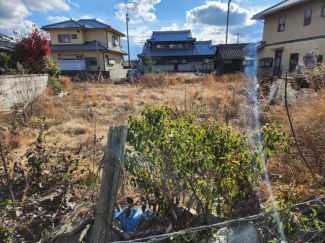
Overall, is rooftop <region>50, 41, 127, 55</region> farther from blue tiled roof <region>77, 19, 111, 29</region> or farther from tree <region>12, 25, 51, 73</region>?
tree <region>12, 25, 51, 73</region>

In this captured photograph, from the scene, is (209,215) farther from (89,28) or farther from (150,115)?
(89,28)

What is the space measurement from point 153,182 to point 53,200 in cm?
112

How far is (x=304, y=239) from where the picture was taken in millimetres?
1499

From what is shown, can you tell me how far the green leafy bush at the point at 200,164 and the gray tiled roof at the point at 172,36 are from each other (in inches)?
1056

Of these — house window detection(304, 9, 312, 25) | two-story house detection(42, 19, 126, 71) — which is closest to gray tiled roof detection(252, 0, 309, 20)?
house window detection(304, 9, 312, 25)

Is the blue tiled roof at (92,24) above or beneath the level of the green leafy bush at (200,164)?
above

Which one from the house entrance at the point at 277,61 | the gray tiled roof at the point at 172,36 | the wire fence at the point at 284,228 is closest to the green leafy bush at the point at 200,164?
the wire fence at the point at 284,228

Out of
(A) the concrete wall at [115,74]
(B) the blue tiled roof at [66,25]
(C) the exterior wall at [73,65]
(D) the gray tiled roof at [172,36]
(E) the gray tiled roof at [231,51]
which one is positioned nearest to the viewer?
(A) the concrete wall at [115,74]

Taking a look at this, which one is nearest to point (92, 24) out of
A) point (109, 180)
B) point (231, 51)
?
point (231, 51)

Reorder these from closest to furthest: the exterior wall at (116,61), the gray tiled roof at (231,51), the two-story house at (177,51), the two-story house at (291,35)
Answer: the two-story house at (291,35), the gray tiled roof at (231,51), the exterior wall at (116,61), the two-story house at (177,51)

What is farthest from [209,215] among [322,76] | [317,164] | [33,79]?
[33,79]

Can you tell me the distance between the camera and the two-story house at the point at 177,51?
1005 inches

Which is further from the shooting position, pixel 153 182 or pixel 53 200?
pixel 53 200

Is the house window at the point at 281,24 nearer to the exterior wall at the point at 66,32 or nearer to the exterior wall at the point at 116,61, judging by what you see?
the exterior wall at the point at 116,61
